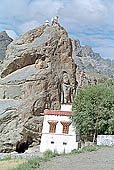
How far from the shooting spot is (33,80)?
121 ft

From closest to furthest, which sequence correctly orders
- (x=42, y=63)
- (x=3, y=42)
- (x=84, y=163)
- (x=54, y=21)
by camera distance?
(x=84, y=163)
(x=42, y=63)
(x=54, y=21)
(x=3, y=42)

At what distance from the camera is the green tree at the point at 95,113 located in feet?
98.9

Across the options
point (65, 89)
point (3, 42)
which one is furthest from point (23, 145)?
point (3, 42)

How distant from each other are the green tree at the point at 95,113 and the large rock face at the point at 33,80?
6339mm

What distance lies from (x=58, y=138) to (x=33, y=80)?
8.65 metres

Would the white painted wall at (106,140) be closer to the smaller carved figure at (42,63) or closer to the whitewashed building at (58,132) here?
the whitewashed building at (58,132)

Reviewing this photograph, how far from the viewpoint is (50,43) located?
39500mm

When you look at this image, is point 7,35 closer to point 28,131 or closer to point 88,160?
point 28,131

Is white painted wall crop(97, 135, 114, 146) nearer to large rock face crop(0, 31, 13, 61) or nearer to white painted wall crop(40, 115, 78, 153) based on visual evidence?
white painted wall crop(40, 115, 78, 153)

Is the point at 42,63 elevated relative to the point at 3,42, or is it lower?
lower

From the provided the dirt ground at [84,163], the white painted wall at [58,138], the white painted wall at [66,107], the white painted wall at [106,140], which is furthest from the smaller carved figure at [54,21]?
the dirt ground at [84,163]

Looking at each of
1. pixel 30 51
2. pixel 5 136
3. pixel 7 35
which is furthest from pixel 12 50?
pixel 7 35

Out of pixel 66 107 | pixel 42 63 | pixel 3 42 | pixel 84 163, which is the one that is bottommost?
pixel 84 163

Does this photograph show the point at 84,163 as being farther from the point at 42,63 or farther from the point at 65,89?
the point at 42,63
